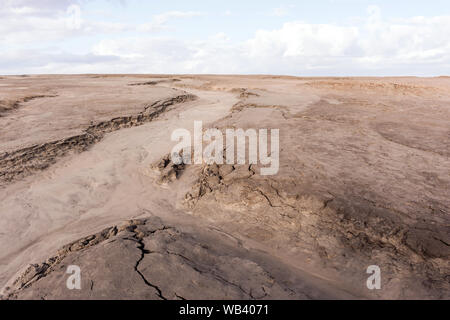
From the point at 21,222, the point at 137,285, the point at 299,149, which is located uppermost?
the point at 299,149

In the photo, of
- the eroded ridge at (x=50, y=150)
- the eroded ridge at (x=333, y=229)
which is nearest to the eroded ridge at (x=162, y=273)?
the eroded ridge at (x=333, y=229)

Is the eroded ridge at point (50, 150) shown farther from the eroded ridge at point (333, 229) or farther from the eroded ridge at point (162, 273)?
the eroded ridge at point (333, 229)

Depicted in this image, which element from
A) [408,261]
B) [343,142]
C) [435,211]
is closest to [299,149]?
[343,142]

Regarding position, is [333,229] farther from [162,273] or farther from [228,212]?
[162,273]

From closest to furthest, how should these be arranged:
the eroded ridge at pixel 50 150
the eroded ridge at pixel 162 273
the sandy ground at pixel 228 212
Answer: the eroded ridge at pixel 162 273 → the sandy ground at pixel 228 212 → the eroded ridge at pixel 50 150

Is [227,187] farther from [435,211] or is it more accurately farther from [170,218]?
[435,211]

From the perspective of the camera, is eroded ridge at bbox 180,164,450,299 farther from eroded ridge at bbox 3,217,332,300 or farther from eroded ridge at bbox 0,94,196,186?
eroded ridge at bbox 0,94,196,186

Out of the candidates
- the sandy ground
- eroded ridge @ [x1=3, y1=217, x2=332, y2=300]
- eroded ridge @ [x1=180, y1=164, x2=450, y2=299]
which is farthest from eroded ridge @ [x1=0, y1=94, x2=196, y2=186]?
eroded ridge @ [x1=180, y1=164, x2=450, y2=299]
